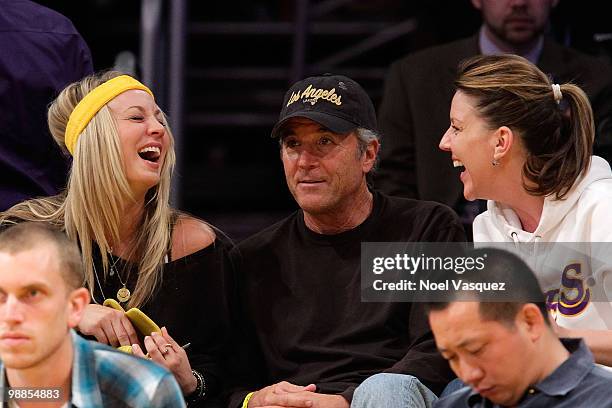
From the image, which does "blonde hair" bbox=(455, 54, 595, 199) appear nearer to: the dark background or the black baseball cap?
the black baseball cap

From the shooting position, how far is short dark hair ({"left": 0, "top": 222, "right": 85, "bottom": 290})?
7.23 ft

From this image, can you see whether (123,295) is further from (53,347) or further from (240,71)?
(240,71)

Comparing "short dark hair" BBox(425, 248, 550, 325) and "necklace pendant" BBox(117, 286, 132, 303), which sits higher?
"short dark hair" BBox(425, 248, 550, 325)

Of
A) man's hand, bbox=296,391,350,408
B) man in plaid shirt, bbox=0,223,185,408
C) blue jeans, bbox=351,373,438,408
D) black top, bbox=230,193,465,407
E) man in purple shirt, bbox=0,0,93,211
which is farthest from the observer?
man in purple shirt, bbox=0,0,93,211

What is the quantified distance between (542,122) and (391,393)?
81 centimetres

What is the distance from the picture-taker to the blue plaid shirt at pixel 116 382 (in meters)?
2.20

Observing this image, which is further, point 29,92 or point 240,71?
point 240,71

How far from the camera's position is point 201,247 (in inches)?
119

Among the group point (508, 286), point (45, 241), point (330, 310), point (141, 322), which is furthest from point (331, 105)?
point (45, 241)

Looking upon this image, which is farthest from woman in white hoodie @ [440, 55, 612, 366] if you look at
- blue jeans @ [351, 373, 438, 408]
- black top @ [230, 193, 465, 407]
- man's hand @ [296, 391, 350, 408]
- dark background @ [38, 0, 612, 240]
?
dark background @ [38, 0, 612, 240]

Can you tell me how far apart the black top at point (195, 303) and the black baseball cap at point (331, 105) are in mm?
412

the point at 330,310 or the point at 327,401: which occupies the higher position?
the point at 330,310

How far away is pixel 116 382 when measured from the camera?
2.24 m

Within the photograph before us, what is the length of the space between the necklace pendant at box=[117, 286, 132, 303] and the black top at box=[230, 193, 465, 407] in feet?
1.02
